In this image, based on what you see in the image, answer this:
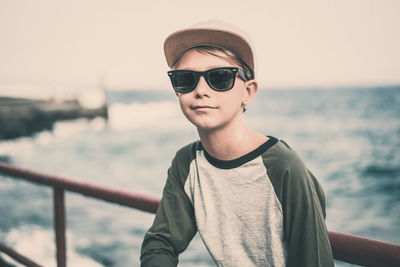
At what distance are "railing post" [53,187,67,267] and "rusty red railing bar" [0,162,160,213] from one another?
0.28 feet

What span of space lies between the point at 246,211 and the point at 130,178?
1947 cm

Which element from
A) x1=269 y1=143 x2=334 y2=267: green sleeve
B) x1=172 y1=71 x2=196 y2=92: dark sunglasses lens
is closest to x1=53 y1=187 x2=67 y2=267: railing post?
x1=172 y1=71 x2=196 y2=92: dark sunglasses lens

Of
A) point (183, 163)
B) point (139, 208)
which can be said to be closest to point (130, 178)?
point (139, 208)

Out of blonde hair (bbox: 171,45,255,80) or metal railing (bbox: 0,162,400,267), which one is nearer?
metal railing (bbox: 0,162,400,267)

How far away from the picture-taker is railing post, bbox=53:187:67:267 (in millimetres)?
2207

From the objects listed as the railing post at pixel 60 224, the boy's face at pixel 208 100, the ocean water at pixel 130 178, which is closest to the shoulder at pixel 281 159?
the boy's face at pixel 208 100

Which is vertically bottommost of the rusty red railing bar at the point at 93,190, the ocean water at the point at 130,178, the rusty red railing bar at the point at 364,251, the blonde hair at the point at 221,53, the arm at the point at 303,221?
the ocean water at the point at 130,178

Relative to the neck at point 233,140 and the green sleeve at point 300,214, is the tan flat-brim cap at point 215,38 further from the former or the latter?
the green sleeve at point 300,214

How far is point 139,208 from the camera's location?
5.52ft

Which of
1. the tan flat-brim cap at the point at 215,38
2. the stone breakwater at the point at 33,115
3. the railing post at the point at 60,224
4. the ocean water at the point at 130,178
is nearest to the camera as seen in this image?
the tan flat-brim cap at the point at 215,38

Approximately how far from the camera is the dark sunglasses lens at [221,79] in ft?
3.79

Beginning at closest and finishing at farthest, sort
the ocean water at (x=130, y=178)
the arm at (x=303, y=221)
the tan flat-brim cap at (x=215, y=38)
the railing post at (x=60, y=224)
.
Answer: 1. the arm at (x=303, y=221)
2. the tan flat-brim cap at (x=215, y=38)
3. the railing post at (x=60, y=224)
4. the ocean water at (x=130, y=178)

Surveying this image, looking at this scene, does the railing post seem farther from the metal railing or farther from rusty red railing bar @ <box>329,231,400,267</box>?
rusty red railing bar @ <box>329,231,400,267</box>

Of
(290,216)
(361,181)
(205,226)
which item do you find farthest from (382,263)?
(361,181)
